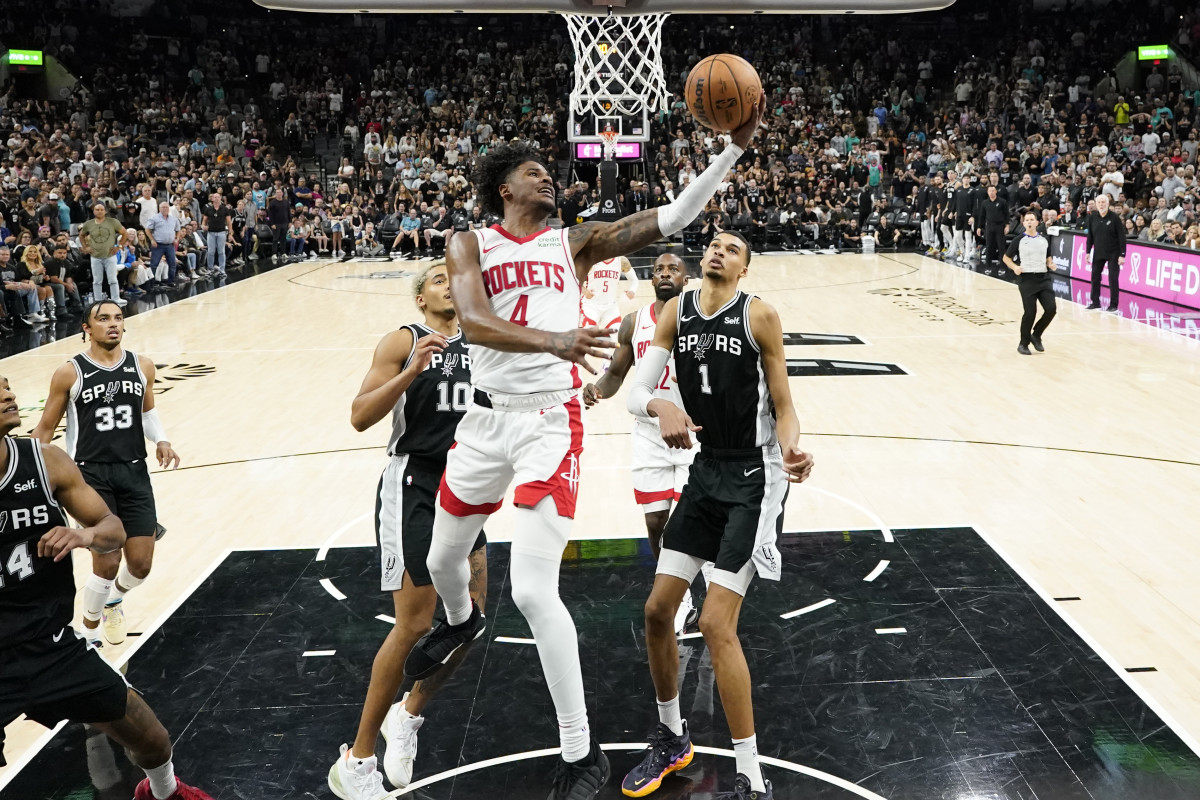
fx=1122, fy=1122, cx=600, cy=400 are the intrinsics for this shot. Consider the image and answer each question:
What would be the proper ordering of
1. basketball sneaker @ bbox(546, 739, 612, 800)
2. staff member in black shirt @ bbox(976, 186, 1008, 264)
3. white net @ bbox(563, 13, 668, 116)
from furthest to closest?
staff member in black shirt @ bbox(976, 186, 1008, 264)
white net @ bbox(563, 13, 668, 116)
basketball sneaker @ bbox(546, 739, 612, 800)

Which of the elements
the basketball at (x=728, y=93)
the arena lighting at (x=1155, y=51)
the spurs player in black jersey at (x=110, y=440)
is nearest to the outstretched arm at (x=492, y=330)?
the basketball at (x=728, y=93)

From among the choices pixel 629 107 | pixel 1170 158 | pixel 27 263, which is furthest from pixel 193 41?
pixel 1170 158

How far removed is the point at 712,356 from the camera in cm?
407

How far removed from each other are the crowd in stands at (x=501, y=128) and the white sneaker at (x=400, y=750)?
14.1m

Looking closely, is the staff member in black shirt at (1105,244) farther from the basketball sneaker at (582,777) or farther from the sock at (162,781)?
the sock at (162,781)

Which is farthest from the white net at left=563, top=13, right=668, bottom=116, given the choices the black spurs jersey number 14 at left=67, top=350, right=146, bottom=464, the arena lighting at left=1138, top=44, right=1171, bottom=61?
the arena lighting at left=1138, top=44, right=1171, bottom=61

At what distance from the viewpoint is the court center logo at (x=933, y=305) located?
1462 cm

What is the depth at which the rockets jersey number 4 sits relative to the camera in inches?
410

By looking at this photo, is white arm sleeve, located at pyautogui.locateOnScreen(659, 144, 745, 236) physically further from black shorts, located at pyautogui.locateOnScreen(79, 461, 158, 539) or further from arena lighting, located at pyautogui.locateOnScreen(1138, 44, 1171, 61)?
arena lighting, located at pyautogui.locateOnScreen(1138, 44, 1171, 61)

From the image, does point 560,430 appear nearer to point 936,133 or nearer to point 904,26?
point 936,133

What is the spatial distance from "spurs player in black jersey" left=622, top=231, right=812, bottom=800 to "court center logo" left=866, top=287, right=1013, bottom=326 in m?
11.0

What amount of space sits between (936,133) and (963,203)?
773 cm

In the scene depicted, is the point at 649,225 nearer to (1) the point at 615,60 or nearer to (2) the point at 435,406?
(2) the point at 435,406

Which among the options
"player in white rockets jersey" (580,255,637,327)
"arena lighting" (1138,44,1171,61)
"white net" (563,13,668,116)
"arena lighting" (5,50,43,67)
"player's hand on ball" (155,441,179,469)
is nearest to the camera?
"player's hand on ball" (155,441,179,469)
